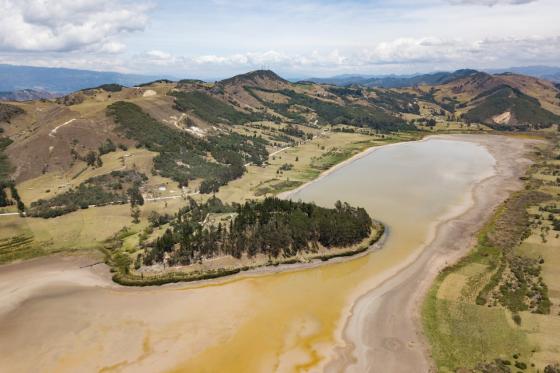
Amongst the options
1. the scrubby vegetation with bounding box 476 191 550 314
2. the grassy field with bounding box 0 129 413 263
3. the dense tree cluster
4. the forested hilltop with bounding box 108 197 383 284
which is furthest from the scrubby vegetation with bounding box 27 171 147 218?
the scrubby vegetation with bounding box 476 191 550 314

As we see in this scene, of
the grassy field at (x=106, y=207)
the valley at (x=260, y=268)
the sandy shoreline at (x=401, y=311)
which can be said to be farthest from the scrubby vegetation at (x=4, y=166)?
the sandy shoreline at (x=401, y=311)

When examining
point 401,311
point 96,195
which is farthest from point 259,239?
point 96,195

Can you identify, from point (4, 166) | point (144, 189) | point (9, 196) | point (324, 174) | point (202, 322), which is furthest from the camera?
point (324, 174)

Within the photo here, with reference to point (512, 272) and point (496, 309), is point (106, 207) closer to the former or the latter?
point (496, 309)

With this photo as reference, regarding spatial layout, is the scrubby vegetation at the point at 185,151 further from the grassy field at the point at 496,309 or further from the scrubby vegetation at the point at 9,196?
the grassy field at the point at 496,309

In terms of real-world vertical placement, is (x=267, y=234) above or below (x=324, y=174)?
below

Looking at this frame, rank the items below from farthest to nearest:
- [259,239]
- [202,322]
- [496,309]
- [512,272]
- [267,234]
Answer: [267,234] → [259,239] → [512,272] → [496,309] → [202,322]

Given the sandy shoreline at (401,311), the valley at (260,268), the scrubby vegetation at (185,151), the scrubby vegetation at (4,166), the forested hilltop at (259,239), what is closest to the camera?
the sandy shoreline at (401,311)
